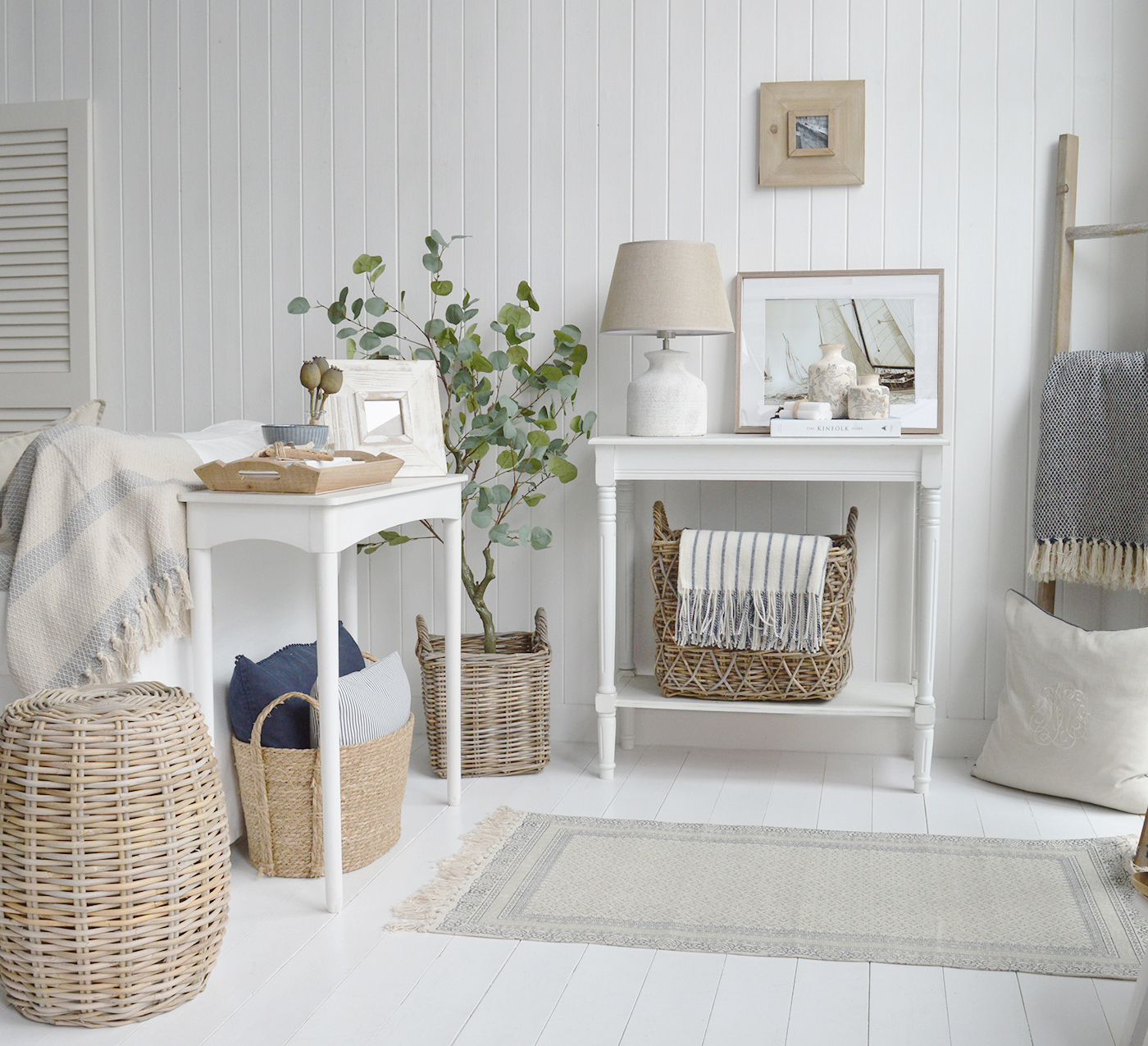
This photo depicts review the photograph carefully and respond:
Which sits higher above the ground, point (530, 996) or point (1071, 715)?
point (1071, 715)

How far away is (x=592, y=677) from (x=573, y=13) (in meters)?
1.75

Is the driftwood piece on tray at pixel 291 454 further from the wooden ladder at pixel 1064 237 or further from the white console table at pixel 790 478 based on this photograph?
the wooden ladder at pixel 1064 237

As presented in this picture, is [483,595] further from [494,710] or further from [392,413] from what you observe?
[392,413]

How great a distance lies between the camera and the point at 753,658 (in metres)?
2.69

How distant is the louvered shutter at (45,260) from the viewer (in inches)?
129

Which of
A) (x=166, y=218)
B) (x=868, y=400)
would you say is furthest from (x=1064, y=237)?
(x=166, y=218)

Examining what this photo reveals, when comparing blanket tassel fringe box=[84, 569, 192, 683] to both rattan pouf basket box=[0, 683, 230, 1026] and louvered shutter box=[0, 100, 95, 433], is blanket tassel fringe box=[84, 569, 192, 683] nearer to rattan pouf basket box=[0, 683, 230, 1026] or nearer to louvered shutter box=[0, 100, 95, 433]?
rattan pouf basket box=[0, 683, 230, 1026]

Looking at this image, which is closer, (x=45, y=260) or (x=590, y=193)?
(x=590, y=193)

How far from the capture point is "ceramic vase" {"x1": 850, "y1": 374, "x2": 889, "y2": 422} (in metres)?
2.73

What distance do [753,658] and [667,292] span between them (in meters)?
0.87

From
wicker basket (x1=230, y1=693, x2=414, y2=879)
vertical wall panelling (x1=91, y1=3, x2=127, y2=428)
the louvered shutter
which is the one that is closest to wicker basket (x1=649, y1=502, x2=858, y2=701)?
wicker basket (x1=230, y1=693, x2=414, y2=879)

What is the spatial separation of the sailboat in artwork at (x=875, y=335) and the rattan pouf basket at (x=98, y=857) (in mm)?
1897

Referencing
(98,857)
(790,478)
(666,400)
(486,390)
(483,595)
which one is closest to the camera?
(98,857)

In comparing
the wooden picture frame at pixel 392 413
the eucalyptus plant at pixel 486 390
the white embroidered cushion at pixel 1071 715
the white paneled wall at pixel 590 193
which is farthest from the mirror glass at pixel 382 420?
the white embroidered cushion at pixel 1071 715
